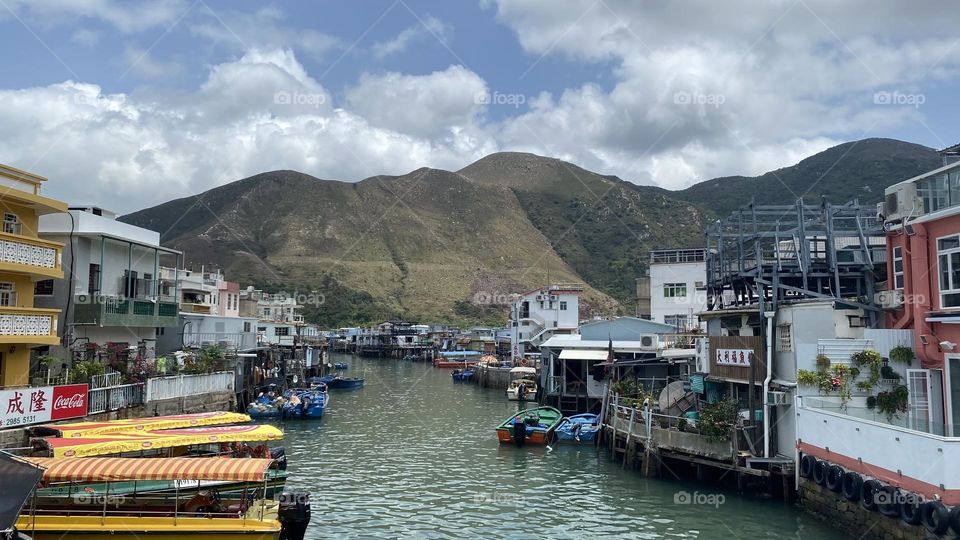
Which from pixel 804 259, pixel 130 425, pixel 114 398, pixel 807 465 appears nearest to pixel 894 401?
pixel 807 465

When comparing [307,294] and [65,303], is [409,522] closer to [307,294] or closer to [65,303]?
[65,303]

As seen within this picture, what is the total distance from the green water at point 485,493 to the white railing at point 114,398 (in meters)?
7.67

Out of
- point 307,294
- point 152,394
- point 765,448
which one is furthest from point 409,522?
point 307,294

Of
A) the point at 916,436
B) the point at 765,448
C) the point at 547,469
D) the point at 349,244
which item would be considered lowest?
the point at 547,469

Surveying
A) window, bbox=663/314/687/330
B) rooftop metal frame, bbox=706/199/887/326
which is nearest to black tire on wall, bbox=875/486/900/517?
rooftop metal frame, bbox=706/199/887/326

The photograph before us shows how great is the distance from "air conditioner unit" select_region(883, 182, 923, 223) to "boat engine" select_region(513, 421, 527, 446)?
19.9 metres

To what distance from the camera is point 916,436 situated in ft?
54.3

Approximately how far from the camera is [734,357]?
27594mm

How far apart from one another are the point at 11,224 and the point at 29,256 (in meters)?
1.94

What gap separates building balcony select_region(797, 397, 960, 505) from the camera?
51.6ft

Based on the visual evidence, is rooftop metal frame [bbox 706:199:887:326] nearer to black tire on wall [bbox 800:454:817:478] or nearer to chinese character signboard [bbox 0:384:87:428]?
black tire on wall [bbox 800:454:817:478]

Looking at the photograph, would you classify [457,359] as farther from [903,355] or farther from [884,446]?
[884,446]

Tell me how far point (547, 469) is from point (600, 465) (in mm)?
2534

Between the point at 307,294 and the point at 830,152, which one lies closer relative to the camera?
the point at 307,294
